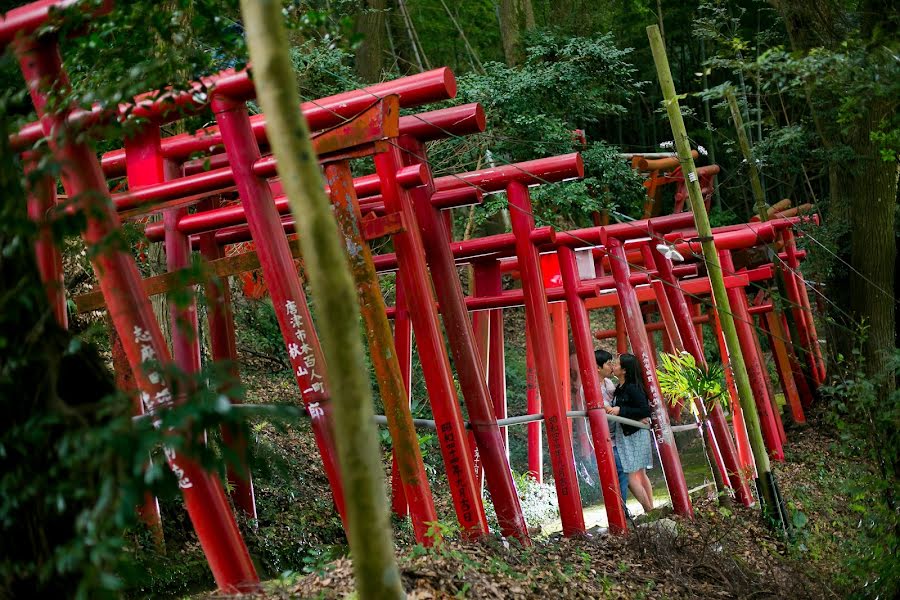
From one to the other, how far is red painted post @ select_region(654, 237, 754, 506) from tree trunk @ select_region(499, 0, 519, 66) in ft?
23.8

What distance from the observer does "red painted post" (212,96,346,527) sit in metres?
6.09

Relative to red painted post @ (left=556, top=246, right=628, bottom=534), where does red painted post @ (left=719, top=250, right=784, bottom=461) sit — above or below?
below

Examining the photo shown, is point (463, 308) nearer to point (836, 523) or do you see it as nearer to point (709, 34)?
point (836, 523)

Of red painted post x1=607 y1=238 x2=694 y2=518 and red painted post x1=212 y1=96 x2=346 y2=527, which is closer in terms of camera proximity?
red painted post x1=212 y1=96 x2=346 y2=527

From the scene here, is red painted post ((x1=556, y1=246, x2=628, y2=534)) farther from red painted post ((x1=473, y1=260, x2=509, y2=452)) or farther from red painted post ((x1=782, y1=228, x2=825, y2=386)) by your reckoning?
red painted post ((x1=782, y1=228, x2=825, y2=386))

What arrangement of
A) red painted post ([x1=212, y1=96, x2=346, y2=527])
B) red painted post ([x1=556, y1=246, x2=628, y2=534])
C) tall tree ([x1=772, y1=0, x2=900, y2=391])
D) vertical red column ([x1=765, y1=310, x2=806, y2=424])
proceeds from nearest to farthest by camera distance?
red painted post ([x1=212, y1=96, x2=346, y2=527])
red painted post ([x1=556, y1=246, x2=628, y2=534])
tall tree ([x1=772, y1=0, x2=900, y2=391])
vertical red column ([x1=765, y1=310, x2=806, y2=424])

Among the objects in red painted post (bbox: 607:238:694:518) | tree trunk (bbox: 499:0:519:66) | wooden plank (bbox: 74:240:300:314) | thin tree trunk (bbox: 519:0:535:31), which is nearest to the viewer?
wooden plank (bbox: 74:240:300:314)

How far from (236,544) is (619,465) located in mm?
5805

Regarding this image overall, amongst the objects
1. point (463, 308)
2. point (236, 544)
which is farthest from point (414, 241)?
point (236, 544)

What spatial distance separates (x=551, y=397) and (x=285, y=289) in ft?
9.25

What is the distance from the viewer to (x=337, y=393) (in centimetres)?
260

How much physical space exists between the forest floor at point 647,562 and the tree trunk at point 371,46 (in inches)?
300

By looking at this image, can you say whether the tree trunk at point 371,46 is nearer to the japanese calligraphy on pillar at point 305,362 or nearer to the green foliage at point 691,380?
the green foliage at point 691,380

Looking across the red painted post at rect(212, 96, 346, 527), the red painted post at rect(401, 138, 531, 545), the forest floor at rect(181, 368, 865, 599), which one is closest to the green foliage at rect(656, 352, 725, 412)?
the forest floor at rect(181, 368, 865, 599)
